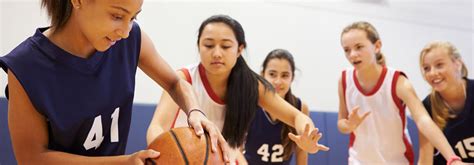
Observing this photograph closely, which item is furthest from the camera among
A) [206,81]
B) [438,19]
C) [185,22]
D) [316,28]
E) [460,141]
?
[438,19]

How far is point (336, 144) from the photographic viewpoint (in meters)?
3.89

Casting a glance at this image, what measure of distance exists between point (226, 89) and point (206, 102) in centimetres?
11

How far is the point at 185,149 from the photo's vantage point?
47.1 inches

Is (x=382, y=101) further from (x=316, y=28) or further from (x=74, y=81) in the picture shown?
(x=74, y=81)

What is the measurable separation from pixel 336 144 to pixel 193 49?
130 centimetres

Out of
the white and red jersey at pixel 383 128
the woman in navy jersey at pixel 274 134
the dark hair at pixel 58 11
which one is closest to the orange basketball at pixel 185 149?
the dark hair at pixel 58 11

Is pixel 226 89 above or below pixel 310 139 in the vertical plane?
above

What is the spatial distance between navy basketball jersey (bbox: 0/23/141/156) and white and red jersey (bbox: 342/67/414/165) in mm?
1969

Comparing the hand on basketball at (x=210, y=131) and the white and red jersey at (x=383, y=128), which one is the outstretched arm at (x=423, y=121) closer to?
the white and red jersey at (x=383, y=128)

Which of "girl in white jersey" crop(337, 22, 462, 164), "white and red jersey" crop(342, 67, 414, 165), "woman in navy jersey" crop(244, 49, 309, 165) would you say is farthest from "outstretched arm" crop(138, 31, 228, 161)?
"white and red jersey" crop(342, 67, 414, 165)

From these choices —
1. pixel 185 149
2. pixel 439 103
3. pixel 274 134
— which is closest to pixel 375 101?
pixel 439 103

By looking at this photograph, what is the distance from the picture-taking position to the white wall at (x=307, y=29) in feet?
11.6

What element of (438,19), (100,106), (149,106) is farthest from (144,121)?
(438,19)

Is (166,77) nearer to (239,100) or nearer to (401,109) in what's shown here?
(239,100)
